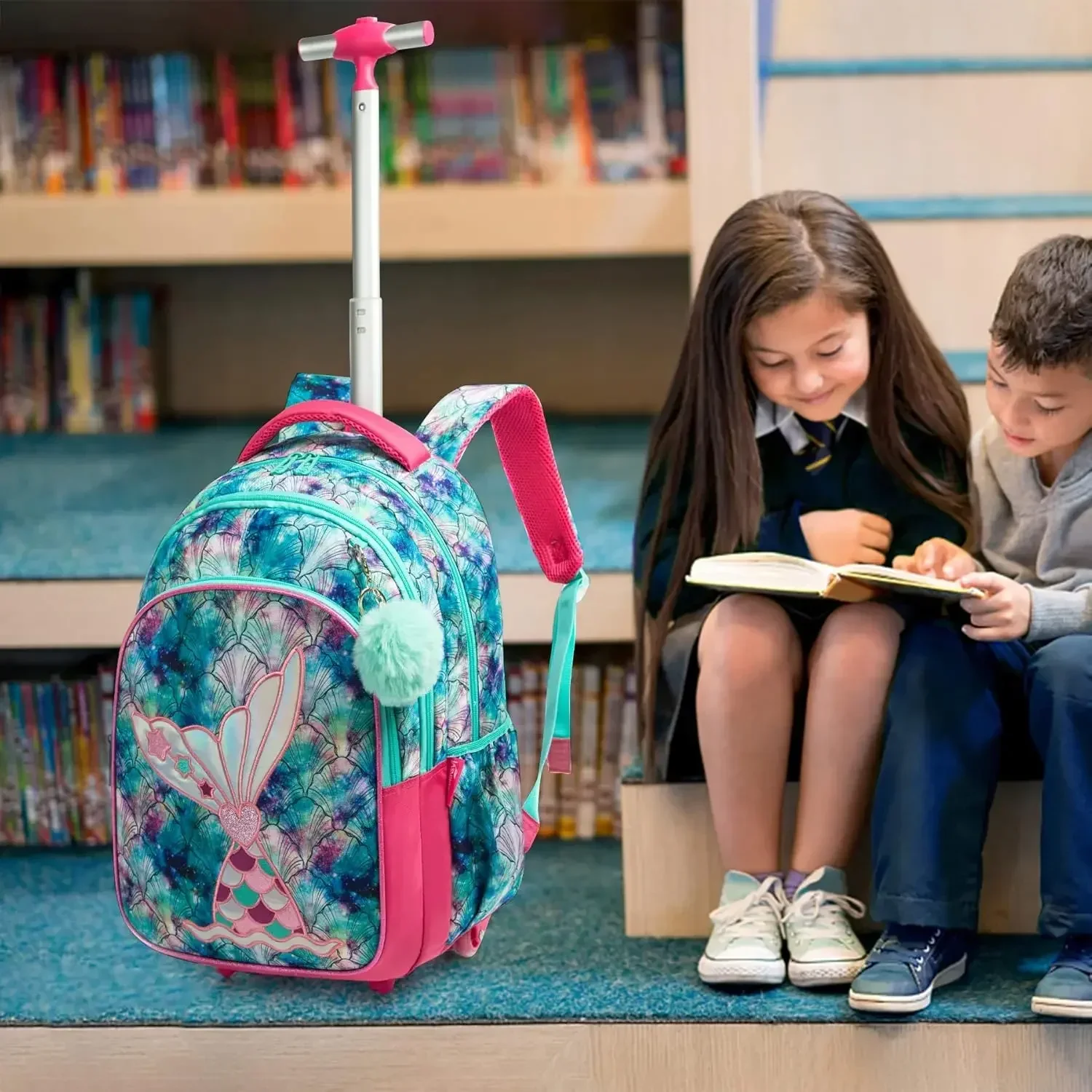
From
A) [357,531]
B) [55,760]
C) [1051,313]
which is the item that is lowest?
[55,760]

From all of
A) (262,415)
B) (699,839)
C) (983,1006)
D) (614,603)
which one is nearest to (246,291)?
(262,415)

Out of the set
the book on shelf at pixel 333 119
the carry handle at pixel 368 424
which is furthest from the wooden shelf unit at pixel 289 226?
the carry handle at pixel 368 424

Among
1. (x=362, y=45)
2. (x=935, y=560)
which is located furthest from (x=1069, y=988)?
(x=362, y=45)

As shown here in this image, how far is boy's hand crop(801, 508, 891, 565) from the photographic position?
1.17 meters

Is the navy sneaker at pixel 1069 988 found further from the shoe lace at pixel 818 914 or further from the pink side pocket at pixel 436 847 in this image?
the pink side pocket at pixel 436 847

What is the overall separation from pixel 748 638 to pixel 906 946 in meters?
0.25

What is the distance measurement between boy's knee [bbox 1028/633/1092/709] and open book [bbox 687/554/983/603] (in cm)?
7

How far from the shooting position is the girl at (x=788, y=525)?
1.09 m

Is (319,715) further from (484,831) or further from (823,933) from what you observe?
(823,933)

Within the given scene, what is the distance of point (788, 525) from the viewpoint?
1.22 metres

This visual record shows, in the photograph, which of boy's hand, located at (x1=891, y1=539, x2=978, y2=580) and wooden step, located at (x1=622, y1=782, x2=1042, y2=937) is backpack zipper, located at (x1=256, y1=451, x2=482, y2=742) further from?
boy's hand, located at (x1=891, y1=539, x2=978, y2=580)

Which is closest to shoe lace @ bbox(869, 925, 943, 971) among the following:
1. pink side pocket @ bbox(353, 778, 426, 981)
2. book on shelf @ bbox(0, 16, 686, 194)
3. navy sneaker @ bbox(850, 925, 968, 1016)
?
navy sneaker @ bbox(850, 925, 968, 1016)

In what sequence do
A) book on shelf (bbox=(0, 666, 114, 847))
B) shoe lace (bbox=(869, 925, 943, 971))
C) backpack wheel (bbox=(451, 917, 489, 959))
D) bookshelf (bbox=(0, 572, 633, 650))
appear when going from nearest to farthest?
shoe lace (bbox=(869, 925, 943, 971)) < backpack wheel (bbox=(451, 917, 489, 959)) < bookshelf (bbox=(0, 572, 633, 650)) < book on shelf (bbox=(0, 666, 114, 847))

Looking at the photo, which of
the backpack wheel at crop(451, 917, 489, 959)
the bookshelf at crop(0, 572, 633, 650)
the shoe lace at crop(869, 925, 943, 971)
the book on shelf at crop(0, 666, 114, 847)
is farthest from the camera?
the book on shelf at crop(0, 666, 114, 847)
